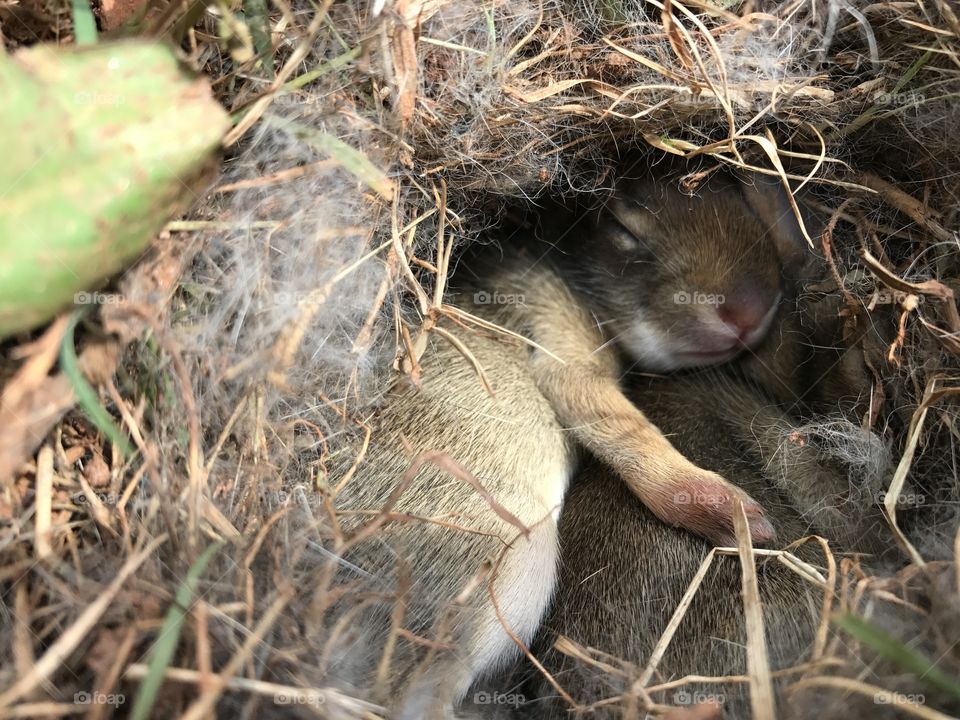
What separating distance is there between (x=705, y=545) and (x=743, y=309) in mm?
675

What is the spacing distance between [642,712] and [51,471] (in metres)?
1.32

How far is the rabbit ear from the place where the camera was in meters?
2.16

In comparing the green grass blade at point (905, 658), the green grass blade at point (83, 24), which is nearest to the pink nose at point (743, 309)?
the green grass blade at point (905, 658)

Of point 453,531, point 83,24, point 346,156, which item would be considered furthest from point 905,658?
point 83,24

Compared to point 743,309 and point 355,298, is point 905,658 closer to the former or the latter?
point 743,309

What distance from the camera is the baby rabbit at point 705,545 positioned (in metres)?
1.71

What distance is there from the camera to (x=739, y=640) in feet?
5.57

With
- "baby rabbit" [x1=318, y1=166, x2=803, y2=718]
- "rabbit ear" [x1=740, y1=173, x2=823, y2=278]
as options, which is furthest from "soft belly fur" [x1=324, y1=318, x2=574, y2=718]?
"rabbit ear" [x1=740, y1=173, x2=823, y2=278]

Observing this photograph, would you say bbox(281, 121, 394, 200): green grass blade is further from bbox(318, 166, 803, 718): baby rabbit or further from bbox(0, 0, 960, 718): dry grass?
bbox(318, 166, 803, 718): baby rabbit

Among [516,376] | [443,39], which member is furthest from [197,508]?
[443,39]

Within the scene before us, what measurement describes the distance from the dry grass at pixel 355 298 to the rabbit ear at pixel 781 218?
89 millimetres

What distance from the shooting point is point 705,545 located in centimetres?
188

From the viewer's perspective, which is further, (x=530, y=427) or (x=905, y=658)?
(x=530, y=427)

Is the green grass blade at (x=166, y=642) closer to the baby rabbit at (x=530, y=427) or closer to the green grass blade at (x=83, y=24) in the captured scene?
the baby rabbit at (x=530, y=427)
